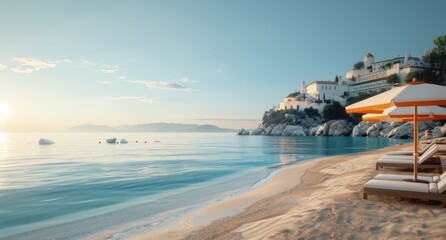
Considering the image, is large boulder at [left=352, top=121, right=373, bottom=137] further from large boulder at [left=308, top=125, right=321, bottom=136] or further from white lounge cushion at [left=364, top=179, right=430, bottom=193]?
white lounge cushion at [left=364, top=179, right=430, bottom=193]

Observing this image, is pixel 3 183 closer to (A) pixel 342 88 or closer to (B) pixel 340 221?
(B) pixel 340 221

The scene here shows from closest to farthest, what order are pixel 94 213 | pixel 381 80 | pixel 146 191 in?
pixel 94 213 → pixel 146 191 → pixel 381 80

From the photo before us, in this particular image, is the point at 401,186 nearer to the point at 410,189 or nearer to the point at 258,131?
the point at 410,189

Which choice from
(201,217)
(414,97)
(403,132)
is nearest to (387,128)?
(403,132)

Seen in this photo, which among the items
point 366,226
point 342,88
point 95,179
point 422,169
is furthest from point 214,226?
point 342,88

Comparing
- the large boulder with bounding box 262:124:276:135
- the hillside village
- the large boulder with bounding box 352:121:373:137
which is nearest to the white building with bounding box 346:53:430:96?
the hillside village

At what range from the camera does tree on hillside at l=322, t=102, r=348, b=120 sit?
97.0m

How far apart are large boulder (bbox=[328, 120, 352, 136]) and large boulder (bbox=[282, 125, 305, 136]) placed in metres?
12.3

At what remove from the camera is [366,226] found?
5.23m

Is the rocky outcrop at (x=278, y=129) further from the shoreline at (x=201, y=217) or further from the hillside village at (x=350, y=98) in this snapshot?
the shoreline at (x=201, y=217)

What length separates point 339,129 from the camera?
88.3 m

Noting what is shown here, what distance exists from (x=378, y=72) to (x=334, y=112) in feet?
70.4

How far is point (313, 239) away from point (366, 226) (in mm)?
1245

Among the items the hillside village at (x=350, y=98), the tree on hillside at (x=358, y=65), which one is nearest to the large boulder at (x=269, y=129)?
the hillside village at (x=350, y=98)
